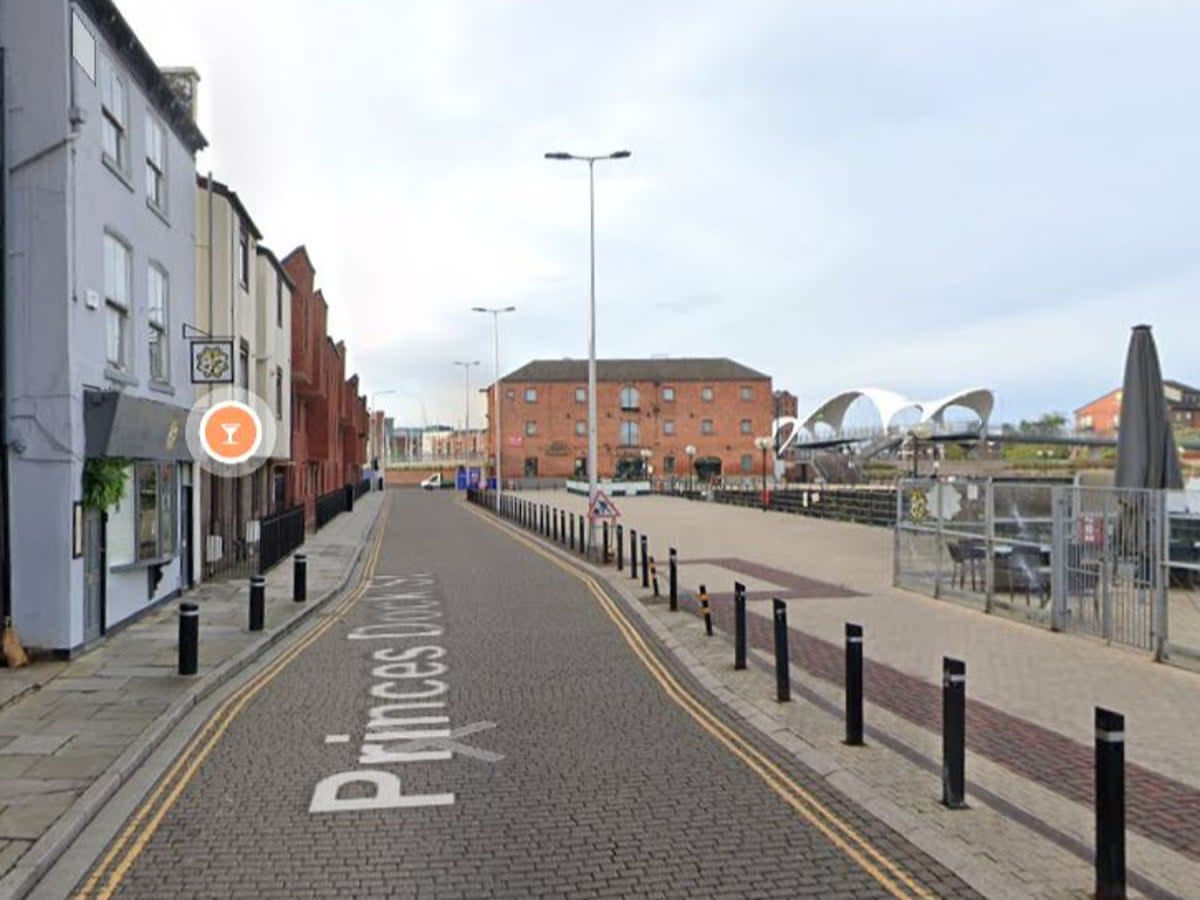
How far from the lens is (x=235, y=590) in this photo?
57.9ft

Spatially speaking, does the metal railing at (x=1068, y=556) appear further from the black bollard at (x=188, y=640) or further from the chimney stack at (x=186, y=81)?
the chimney stack at (x=186, y=81)

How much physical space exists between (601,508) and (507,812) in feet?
53.3

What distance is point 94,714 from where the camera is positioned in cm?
864

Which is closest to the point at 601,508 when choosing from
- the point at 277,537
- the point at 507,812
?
the point at 277,537

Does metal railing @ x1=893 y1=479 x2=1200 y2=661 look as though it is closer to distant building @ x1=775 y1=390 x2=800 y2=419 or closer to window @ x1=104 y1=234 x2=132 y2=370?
window @ x1=104 y1=234 x2=132 y2=370

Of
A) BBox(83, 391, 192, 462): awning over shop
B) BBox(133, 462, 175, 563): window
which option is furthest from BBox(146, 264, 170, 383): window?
BBox(133, 462, 175, 563): window

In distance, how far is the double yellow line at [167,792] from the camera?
5.32 metres

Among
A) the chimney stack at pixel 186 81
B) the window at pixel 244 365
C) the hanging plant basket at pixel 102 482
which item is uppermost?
the chimney stack at pixel 186 81

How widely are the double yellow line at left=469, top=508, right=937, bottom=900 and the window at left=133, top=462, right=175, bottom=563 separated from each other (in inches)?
272

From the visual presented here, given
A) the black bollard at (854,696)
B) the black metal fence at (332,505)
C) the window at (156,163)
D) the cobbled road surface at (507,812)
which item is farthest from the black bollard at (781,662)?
the black metal fence at (332,505)

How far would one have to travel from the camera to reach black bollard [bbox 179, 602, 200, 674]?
33.0ft

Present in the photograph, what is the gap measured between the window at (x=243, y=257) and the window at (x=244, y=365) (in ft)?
4.52

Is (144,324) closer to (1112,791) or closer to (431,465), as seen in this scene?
(1112,791)

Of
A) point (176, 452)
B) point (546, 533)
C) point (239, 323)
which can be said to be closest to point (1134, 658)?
point (176, 452)
